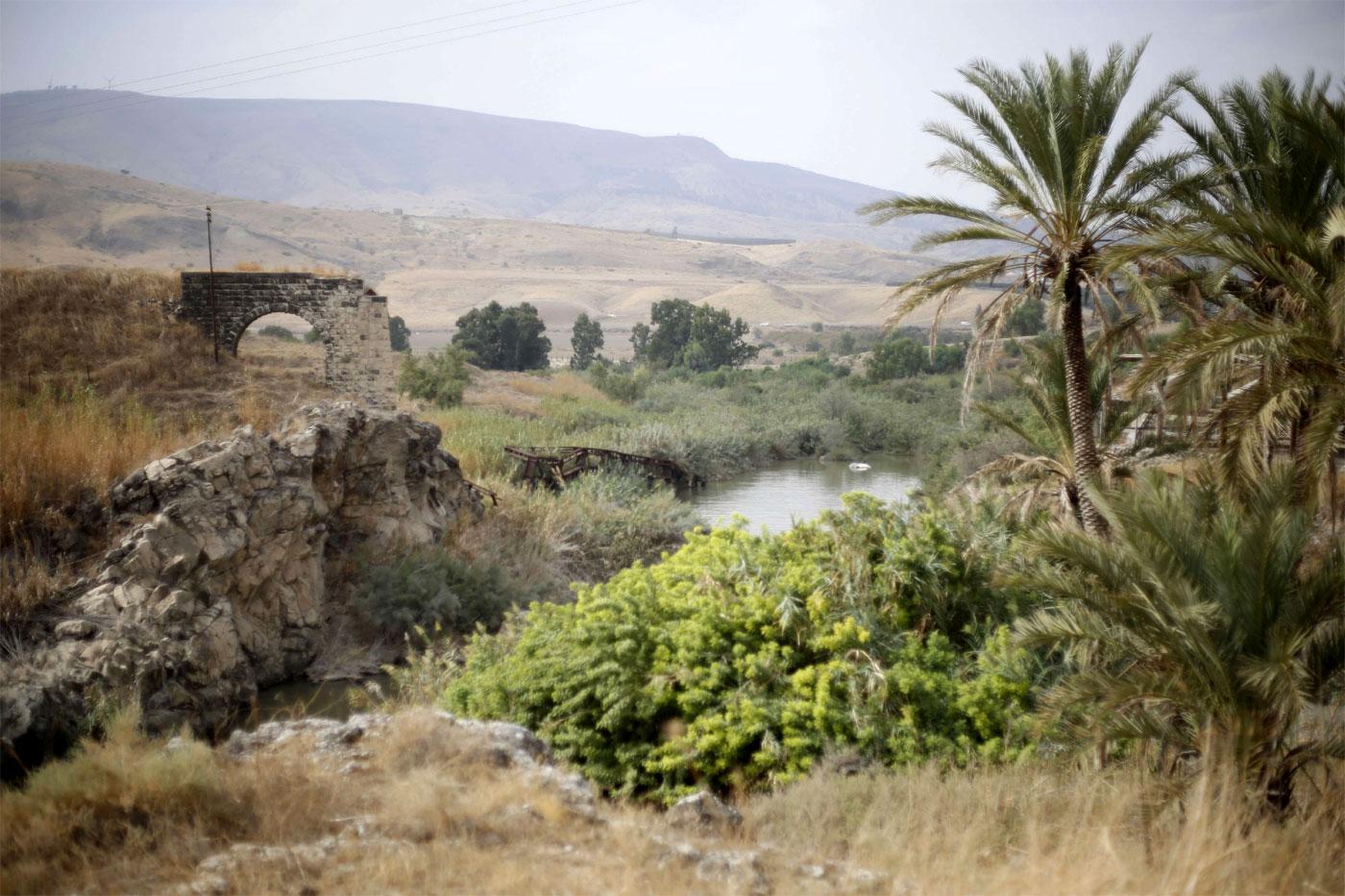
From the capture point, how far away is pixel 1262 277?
11.2m

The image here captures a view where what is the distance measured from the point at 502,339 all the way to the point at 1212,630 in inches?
1900

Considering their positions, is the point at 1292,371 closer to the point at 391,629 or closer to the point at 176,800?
the point at 176,800

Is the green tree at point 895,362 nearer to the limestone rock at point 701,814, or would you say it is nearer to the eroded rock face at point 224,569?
the eroded rock face at point 224,569

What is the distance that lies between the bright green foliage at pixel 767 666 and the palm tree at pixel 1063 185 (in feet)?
10.0

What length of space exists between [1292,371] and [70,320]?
24661mm

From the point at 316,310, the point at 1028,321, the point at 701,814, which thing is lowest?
the point at 701,814

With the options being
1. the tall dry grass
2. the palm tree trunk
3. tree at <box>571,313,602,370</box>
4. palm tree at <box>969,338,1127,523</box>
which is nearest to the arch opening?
the tall dry grass

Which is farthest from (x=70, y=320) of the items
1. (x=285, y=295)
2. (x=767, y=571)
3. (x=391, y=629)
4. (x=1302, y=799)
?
(x=1302, y=799)

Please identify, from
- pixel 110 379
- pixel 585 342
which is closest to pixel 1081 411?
pixel 110 379

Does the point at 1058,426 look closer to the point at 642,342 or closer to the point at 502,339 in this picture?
the point at 502,339

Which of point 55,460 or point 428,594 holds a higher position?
point 55,460

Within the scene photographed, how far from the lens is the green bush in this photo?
46.9 ft

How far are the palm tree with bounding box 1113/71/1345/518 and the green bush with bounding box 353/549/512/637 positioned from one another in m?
9.07

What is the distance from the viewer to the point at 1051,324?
11984 millimetres
